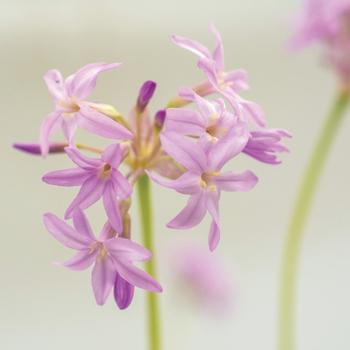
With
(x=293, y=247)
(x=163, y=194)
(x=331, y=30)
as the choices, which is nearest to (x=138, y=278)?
(x=293, y=247)

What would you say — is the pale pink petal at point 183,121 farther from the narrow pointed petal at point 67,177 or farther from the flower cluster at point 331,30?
the flower cluster at point 331,30

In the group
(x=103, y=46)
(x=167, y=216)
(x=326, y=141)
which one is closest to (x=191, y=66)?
(x=103, y=46)

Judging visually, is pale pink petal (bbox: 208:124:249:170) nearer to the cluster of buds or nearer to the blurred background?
the cluster of buds

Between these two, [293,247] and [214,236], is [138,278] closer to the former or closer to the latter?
[214,236]

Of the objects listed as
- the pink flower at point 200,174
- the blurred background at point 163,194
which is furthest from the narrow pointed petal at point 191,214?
the blurred background at point 163,194

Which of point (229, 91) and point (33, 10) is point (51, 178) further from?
point (33, 10)

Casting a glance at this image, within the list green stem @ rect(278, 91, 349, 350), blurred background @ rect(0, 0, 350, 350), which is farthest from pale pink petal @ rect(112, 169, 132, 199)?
blurred background @ rect(0, 0, 350, 350)
